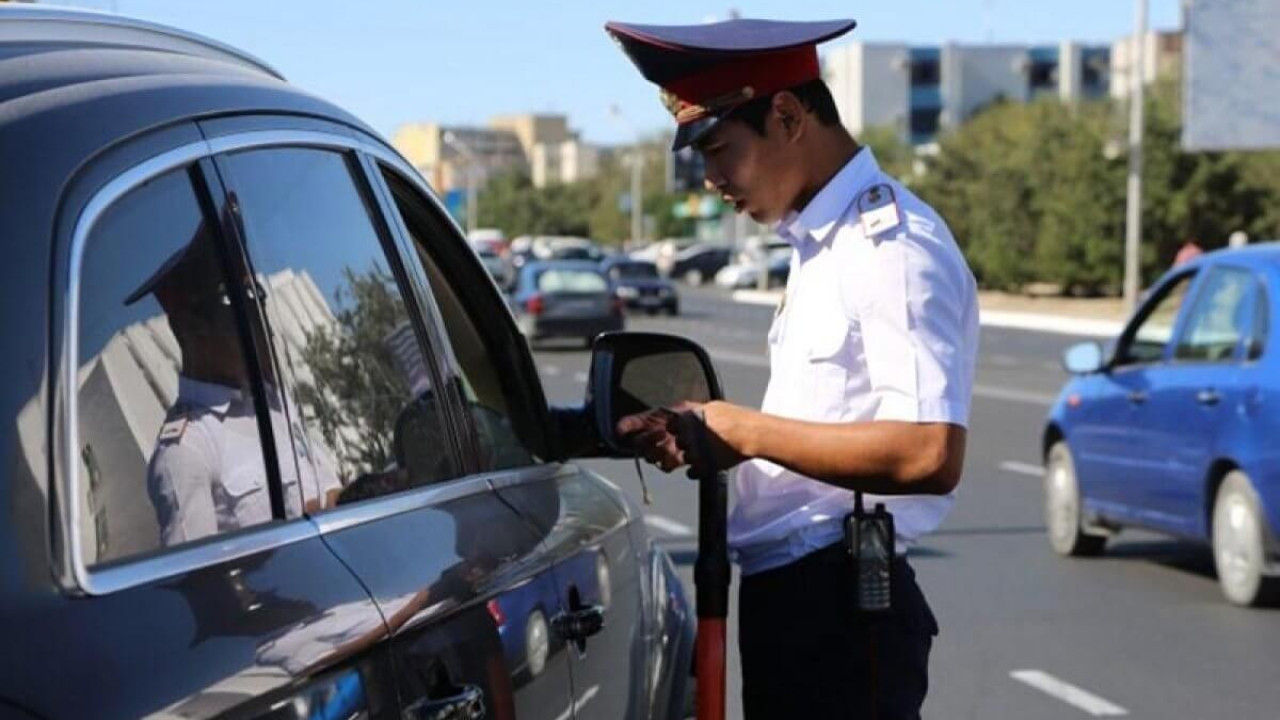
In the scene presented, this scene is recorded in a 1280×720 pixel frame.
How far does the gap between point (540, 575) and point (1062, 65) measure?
141 meters

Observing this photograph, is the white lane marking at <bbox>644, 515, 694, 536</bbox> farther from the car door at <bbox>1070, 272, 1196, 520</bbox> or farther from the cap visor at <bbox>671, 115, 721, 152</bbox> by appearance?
the cap visor at <bbox>671, 115, 721, 152</bbox>

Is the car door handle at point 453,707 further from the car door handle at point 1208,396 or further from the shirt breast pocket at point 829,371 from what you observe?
the car door handle at point 1208,396

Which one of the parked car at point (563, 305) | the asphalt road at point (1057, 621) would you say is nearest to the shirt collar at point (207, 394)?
the asphalt road at point (1057, 621)

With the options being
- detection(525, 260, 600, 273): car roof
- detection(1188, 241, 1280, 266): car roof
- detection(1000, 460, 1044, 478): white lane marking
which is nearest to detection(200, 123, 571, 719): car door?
detection(1188, 241, 1280, 266): car roof

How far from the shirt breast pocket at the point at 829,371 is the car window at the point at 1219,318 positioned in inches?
312

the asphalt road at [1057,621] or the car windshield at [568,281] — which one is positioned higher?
the asphalt road at [1057,621]

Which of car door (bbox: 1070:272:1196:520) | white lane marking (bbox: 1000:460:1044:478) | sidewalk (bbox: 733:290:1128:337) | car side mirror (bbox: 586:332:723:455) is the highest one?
car side mirror (bbox: 586:332:723:455)

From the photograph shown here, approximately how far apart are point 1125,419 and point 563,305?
27708mm

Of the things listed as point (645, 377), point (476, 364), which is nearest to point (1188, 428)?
point (476, 364)

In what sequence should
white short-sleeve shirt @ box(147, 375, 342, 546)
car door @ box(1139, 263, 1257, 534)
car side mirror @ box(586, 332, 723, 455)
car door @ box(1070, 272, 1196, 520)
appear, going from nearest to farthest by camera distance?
white short-sleeve shirt @ box(147, 375, 342, 546)
car side mirror @ box(586, 332, 723, 455)
car door @ box(1139, 263, 1257, 534)
car door @ box(1070, 272, 1196, 520)

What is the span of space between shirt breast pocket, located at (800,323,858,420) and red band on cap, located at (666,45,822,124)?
1.26 feet

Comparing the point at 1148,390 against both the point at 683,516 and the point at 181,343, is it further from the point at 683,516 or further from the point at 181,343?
the point at 181,343

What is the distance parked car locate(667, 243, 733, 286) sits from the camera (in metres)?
103

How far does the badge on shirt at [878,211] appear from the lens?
12.5 feet
